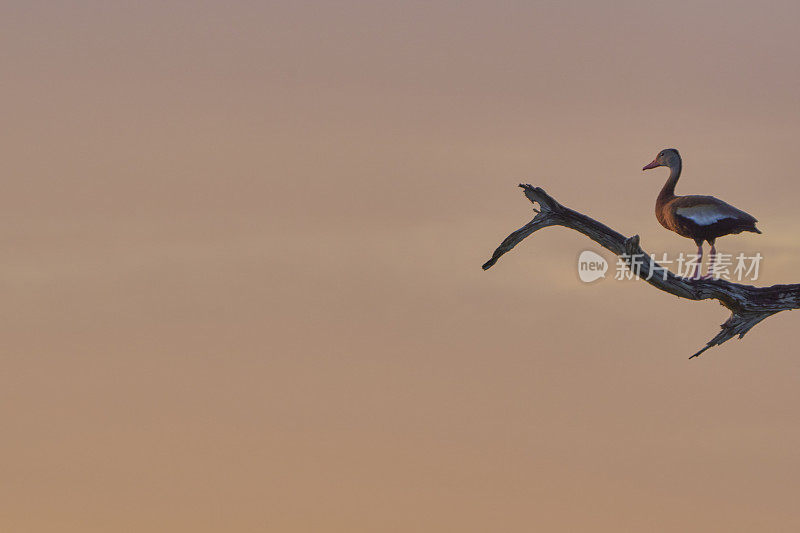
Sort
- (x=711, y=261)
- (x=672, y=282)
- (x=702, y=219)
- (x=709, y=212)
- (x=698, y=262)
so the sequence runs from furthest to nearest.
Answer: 1. (x=698, y=262)
2. (x=711, y=261)
3. (x=702, y=219)
4. (x=709, y=212)
5. (x=672, y=282)

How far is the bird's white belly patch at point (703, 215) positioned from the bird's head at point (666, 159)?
5.40 feet

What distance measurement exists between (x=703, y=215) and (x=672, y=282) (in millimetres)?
1847

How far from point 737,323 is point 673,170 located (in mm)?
3241

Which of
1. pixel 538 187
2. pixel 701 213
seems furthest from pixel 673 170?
pixel 538 187

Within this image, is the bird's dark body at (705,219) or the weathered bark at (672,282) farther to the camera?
the bird's dark body at (705,219)

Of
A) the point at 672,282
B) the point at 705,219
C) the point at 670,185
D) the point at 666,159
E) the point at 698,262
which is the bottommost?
the point at 672,282

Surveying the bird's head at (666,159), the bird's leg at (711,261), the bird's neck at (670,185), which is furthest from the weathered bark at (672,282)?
the bird's head at (666,159)

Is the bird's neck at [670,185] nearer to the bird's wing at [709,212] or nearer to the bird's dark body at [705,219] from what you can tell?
the bird's dark body at [705,219]

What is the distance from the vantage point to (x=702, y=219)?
50.9 ft

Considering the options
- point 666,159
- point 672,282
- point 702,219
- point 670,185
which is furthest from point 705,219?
point 666,159

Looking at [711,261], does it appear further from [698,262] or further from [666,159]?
[666,159]

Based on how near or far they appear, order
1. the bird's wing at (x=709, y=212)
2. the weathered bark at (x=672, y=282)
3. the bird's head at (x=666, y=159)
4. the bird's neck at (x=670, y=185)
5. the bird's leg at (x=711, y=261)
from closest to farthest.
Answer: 1. the weathered bark at (x=672, y=282)
2. the bird's wing at (x=709, y=212)
3. the bird's leg at (x=711, y=261)
4. the bird's neck at (x=670, y=185)
5. the bird's head at (x=666, y=159)

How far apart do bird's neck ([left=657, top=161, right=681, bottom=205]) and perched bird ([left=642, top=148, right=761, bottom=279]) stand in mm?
93

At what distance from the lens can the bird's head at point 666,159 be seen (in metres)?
17.1
